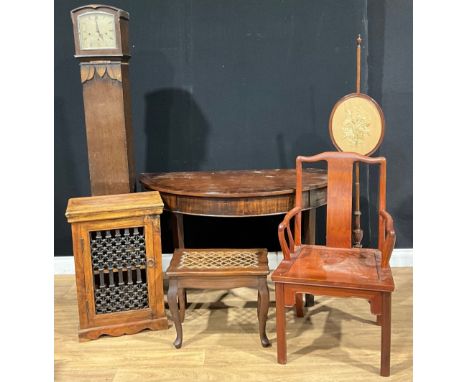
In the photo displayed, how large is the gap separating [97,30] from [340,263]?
177 cm

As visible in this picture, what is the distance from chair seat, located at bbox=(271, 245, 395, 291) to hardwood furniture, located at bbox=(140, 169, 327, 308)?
123 millimetres

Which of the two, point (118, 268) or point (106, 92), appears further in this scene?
point (106, 92)

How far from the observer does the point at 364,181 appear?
397 centimetres

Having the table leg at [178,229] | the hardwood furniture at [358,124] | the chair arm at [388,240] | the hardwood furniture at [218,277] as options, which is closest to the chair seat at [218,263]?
the hardwood furniture at [218,277]

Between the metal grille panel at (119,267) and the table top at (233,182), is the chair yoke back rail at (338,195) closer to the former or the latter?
the table top at (233,182)

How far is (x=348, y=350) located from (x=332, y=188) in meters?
0.83

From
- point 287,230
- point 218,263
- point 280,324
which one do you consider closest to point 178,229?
point 218,263

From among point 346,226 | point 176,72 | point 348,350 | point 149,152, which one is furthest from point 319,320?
point 176,72

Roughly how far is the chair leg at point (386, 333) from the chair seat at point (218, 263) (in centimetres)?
59

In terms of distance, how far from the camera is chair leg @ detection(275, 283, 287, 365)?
2.79 m

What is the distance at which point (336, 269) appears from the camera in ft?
9.23

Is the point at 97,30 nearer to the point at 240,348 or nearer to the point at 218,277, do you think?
the point at 218,277

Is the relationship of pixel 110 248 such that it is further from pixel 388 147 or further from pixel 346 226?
pixel 388 147

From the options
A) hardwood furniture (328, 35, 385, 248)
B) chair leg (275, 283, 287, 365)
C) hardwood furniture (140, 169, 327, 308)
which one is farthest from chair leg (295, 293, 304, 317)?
hardwood furniture (328, 35, 385, 248)
